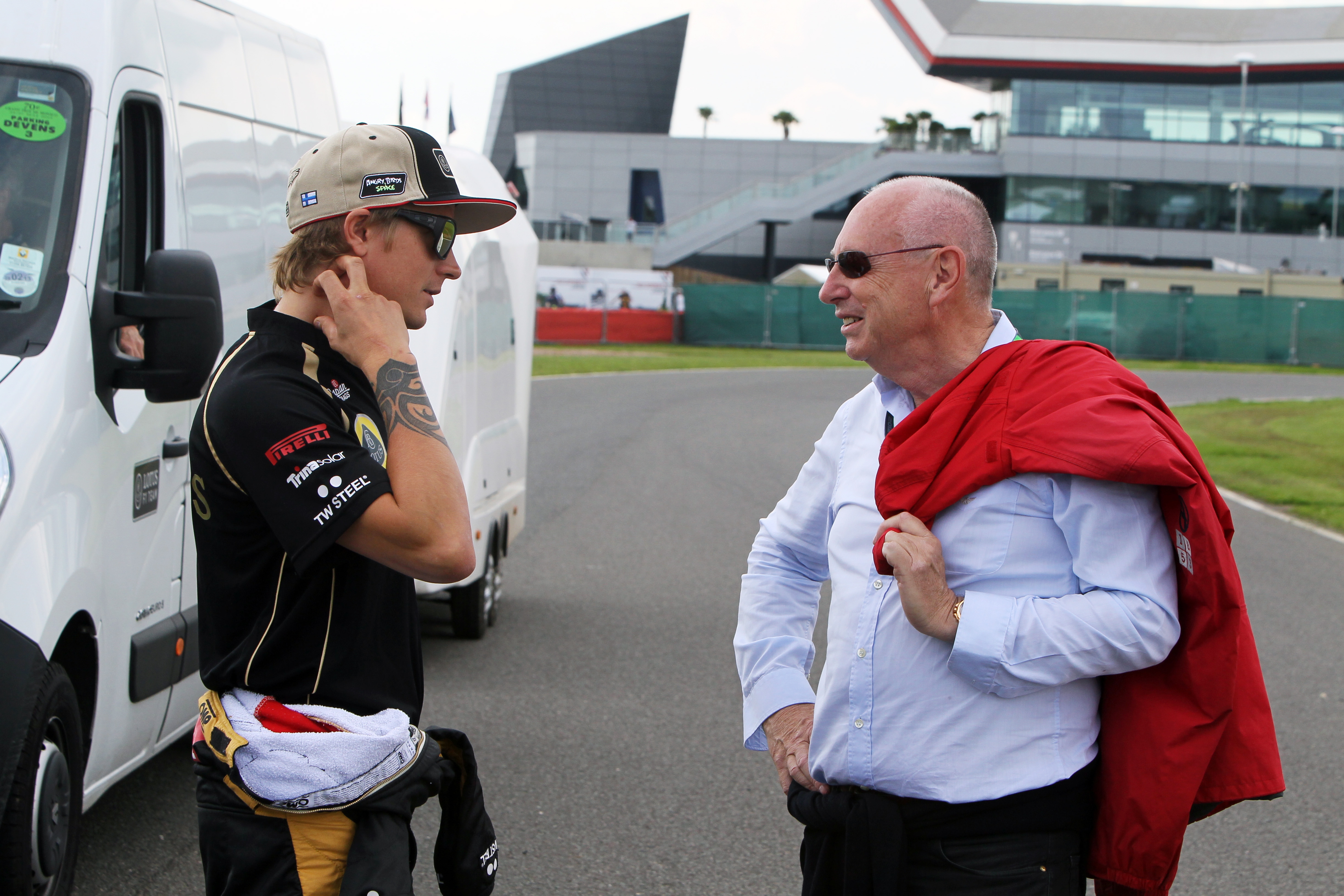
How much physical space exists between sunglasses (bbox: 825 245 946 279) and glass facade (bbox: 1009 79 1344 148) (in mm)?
61321

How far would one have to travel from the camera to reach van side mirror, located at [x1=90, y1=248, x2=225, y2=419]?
3.70 m

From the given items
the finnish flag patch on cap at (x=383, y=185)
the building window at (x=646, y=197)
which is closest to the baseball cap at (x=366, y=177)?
the finnish flag patch on cap at (x=383, y=185)

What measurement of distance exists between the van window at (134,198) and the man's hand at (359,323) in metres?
2.05

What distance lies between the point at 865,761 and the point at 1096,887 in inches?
19.8

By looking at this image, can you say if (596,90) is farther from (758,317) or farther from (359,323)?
(359,323)

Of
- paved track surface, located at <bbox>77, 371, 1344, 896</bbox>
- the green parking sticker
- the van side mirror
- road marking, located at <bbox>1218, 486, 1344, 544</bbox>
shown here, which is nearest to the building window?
road marking, located at <bbox>1218, 486, 1344, 544</bbox>

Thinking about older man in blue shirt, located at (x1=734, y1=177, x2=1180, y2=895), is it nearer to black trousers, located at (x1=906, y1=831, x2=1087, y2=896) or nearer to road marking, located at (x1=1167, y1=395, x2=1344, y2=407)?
black trousers, located at (x1=906, y1=831, x2=1087, y2=896)

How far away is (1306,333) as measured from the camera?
136ft

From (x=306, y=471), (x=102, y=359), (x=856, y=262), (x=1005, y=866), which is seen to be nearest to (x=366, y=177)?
(x=306, y=471)

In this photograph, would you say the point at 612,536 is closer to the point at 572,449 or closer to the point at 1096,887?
the point at 572,449

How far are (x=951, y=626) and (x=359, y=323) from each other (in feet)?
3.71

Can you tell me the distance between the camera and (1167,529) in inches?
88.2

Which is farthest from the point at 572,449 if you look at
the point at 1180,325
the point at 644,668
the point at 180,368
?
the point at 1180,325

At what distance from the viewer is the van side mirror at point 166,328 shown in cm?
370
